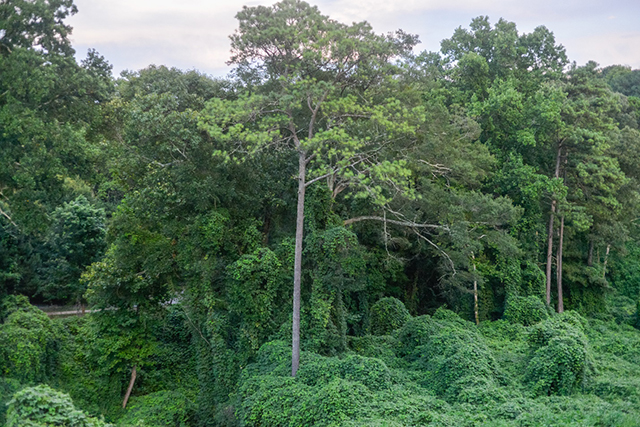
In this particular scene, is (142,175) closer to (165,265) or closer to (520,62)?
(165,265)

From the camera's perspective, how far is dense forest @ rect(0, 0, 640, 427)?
1132 cm

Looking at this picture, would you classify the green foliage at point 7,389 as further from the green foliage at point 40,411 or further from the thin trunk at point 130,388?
the green foliage at point 40,411

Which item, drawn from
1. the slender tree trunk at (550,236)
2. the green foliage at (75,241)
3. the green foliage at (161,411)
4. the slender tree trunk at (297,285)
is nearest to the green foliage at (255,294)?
the slender tree trunk at (297,285)

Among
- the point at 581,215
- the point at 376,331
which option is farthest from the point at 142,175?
the point at 581,215

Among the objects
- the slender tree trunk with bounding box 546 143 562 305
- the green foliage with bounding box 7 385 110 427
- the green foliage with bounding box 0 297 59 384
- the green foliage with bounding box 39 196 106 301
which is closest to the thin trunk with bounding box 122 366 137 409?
the green foliage with bounding box 0 297 59 384

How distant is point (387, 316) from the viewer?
17.6m

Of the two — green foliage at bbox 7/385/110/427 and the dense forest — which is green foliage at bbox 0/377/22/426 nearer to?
the dense forest

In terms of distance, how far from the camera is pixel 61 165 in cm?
1327

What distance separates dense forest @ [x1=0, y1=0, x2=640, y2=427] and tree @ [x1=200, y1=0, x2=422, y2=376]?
8 cm

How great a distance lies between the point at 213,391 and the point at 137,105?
886cm

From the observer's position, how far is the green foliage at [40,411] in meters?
7.78

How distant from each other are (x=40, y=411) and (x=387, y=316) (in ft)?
39.1

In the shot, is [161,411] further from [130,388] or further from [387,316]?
[387,316]

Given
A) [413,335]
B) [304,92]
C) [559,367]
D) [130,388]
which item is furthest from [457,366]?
[130,388]
